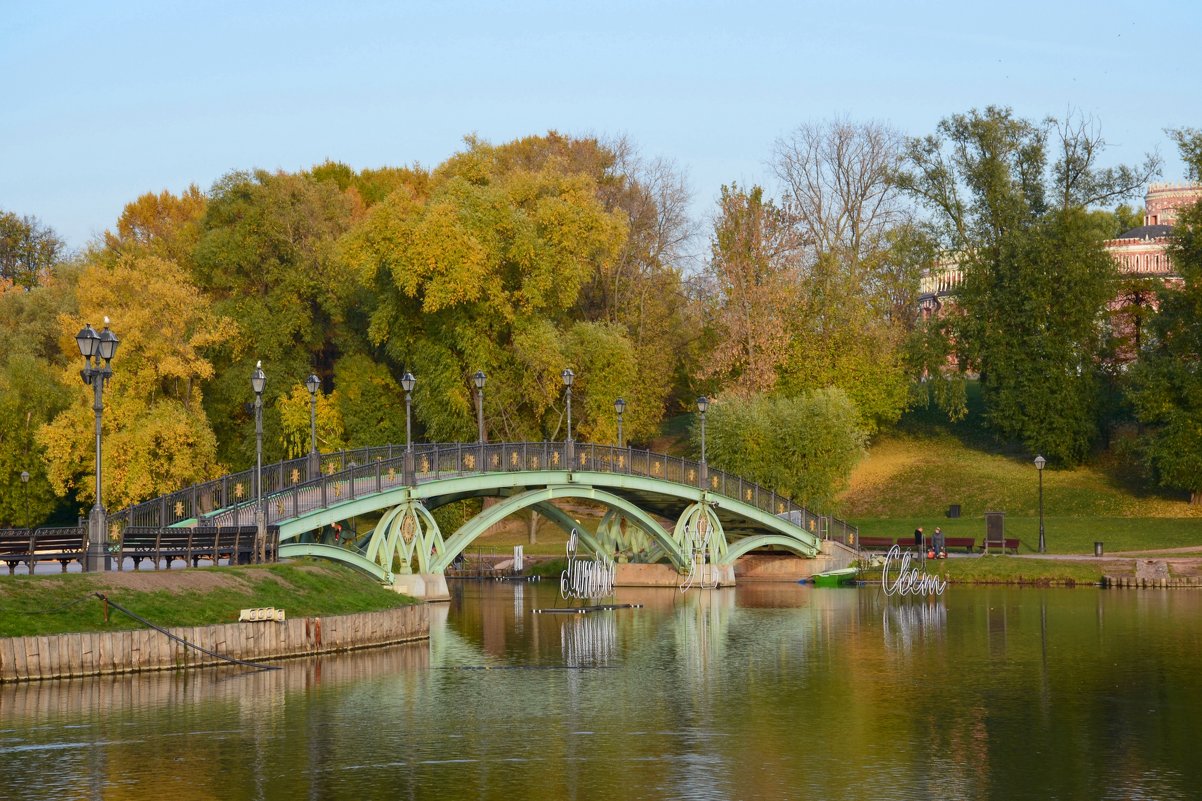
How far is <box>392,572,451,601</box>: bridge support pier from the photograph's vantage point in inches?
1826

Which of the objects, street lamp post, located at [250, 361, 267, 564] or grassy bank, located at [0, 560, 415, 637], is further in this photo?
street lamp post, located at [250, 361, 267, 564]

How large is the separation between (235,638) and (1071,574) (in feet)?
111

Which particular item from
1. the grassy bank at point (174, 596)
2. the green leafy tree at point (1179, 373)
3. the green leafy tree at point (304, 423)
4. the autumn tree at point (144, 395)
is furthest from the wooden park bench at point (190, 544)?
the green leafy tree at point (1179, 373)

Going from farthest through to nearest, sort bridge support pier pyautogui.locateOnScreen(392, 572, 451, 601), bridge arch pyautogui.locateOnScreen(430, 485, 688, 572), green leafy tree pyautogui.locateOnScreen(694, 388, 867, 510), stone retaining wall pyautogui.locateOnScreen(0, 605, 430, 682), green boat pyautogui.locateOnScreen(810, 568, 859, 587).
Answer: green leafy tree pyautogui.locateOnScreen(694, 388, 867, 510), green boat pyautogui.locateOnScreen(810, 568, 859, 587), bridge arch pyautogui.locateOnScreen(430, 485, 688, 572), bridge support pier pyautogui.locateOnScreen(392, 572, 451, 601), stone retaining wall pyautogui.locateOnScreen(0, 605, 430, 682)

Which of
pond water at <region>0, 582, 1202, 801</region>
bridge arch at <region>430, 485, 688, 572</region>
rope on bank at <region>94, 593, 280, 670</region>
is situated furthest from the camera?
bridge arch at <region>430, 485, 688, 572</region>

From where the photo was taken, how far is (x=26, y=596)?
28344 millimetres

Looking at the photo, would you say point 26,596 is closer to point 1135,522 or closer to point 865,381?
point 1135,522

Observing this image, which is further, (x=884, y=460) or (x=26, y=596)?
(x=884, y=460)

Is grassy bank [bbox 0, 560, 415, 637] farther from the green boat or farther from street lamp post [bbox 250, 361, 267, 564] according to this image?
the green boat

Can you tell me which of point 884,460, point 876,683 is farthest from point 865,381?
point 876,683

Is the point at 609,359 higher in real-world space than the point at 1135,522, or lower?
higher

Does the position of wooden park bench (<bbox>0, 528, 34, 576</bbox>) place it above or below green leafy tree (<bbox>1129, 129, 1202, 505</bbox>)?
below

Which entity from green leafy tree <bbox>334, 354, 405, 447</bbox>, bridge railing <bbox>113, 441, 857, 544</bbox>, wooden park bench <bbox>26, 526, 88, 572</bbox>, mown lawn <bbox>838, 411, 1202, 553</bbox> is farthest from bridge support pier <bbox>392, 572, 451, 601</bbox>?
mown lawn <bbox>838, 411, 1202, 553</bbox>

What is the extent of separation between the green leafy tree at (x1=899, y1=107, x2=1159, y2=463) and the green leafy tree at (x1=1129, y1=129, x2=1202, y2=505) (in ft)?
12.0
